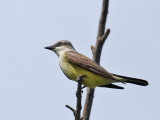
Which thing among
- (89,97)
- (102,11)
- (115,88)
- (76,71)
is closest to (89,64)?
(76,71)

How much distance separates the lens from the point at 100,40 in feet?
15.0

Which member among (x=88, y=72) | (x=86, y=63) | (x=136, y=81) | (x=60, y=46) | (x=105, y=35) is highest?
(x=60, y=46)

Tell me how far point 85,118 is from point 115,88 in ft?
6.28

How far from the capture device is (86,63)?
611 cm

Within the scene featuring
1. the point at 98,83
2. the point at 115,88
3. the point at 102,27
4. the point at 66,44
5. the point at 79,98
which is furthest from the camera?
the point at 66,44

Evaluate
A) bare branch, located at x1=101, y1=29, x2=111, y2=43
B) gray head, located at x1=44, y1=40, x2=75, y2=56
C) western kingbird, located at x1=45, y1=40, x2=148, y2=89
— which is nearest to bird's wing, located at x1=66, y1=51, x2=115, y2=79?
western kingbird, located at x1=45, y1=40, x2=148, y2=89

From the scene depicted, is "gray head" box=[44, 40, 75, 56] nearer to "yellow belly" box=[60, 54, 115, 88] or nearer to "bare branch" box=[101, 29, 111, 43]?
"yellow belly" box=[60, 54, 115, 88]

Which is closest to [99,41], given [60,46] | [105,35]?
[105,35]

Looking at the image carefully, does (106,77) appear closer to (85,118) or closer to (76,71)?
(76,71)

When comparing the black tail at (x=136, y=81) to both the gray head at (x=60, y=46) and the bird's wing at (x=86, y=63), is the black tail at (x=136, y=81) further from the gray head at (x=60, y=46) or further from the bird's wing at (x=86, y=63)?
the gray head at (x=60, y=46)

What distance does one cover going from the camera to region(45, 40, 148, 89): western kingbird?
19.2ft

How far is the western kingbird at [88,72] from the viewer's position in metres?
5.84

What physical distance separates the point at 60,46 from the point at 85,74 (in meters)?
1.49

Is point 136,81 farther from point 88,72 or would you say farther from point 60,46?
point 60,46
